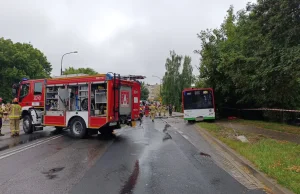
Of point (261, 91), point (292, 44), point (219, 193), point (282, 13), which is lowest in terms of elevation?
point (219, 193)

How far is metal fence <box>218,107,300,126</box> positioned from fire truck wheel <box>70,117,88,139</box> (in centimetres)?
1013

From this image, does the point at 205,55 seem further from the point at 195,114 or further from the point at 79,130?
the point at 79,130

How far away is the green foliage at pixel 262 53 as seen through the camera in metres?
11.9

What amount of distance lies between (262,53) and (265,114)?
1142cm

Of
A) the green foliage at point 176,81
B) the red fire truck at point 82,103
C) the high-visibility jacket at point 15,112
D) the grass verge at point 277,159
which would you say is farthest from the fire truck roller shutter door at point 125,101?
the green foliage at point 176,81

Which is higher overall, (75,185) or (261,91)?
(261,91)

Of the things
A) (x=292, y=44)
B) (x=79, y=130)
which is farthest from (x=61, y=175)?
(x=292, y=44)

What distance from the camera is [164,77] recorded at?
200 ft

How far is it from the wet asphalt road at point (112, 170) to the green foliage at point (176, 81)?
48.1 metres

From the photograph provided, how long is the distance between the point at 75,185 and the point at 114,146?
5.25 metres

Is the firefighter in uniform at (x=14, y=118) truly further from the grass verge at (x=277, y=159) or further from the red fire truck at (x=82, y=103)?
the grass verge at (x=277, y=159)

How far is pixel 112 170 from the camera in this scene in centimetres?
717

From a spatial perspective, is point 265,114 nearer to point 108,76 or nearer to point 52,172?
point 108,76

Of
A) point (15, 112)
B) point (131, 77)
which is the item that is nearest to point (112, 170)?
point (131, 77)
